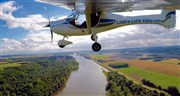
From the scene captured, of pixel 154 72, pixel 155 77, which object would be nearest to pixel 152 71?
pixel 154 72

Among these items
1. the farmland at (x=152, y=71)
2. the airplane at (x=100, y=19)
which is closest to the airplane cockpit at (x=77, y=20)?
the airplane at (x=100, y=19)

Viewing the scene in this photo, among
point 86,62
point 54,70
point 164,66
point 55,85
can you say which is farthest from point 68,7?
point 86,62

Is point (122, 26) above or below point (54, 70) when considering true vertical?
above

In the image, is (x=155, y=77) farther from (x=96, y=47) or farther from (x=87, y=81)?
(x=96, y=47)

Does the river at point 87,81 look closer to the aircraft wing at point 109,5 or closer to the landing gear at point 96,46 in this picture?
Answer: the landing gear at point 96,46

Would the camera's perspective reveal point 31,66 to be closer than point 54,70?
No

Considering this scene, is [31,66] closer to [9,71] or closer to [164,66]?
[9,71]
